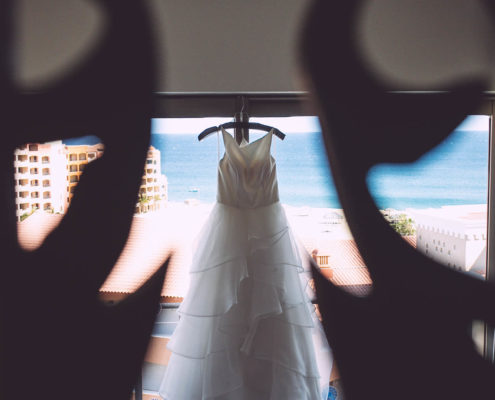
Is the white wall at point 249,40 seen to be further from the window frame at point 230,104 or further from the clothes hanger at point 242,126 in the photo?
the clothes hanger at point 242,126

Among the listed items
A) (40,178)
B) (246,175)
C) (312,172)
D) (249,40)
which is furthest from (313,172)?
(40,178)

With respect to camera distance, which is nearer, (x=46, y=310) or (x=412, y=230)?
(x=46, y=310)

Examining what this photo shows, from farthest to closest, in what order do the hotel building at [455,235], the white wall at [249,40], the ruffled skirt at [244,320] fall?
the hotel building at [455,235] → the white wall at [249,40] → the ruffled skirt at [244,320]

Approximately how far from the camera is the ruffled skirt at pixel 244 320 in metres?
0.92

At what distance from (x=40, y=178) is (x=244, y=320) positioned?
36.5 inches

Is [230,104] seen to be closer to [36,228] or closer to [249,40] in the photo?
[249,40]

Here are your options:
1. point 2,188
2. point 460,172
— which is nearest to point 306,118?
point 460,172

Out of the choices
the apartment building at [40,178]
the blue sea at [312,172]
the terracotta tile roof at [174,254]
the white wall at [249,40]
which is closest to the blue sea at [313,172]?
the blue sea at [312,172]

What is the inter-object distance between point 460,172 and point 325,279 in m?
0.69

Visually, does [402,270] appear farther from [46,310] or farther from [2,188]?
[2,188]

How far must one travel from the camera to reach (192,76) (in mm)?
1152

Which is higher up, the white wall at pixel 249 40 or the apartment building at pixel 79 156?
the white wall at pixel 249 40

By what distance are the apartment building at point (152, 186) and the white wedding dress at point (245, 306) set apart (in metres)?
0.34

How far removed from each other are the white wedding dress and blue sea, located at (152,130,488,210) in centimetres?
27
